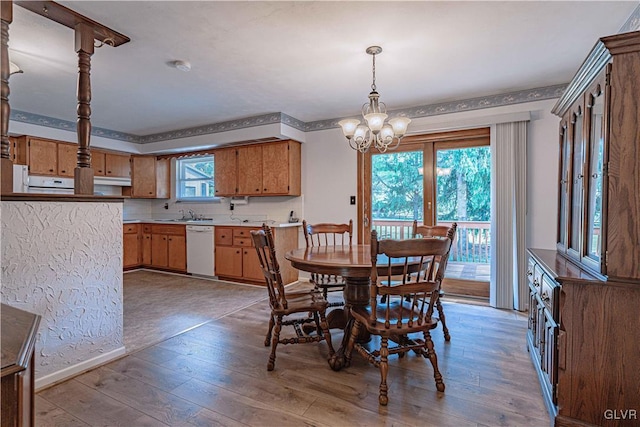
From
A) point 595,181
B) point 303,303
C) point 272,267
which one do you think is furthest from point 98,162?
point 595,181

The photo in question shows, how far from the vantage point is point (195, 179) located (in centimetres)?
611

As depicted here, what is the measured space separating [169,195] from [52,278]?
4427 millimetres

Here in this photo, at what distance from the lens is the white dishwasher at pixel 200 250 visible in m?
5.03

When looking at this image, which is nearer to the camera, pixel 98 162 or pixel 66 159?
pixel 66 159

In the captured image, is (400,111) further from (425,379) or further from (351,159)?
(425,379)

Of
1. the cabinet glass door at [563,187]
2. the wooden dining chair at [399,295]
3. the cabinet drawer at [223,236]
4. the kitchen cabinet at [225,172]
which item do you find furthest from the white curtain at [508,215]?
the kitchen cabinet at [225,172]

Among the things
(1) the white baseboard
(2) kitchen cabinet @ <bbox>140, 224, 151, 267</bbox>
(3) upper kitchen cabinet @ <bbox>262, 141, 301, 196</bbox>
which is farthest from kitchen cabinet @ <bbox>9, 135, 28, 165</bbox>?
(1) the white baseboard

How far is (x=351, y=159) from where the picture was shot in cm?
461

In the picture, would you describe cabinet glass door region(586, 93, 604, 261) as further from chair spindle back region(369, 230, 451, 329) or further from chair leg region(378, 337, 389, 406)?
chair leg region(378, 337, 389, 406)

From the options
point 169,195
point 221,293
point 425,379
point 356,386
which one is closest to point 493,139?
point 425,379

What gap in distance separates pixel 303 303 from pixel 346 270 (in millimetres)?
479

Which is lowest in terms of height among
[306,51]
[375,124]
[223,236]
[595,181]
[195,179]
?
[223,236]

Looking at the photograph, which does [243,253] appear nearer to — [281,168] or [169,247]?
[281,168]

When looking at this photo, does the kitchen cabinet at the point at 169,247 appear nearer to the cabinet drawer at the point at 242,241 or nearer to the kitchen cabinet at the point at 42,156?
the cabinet drawer at the point at 242,241
